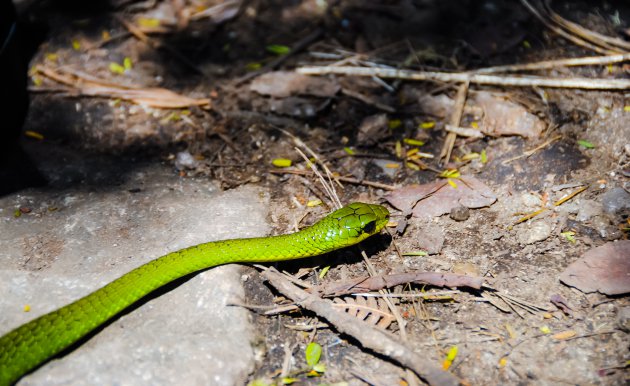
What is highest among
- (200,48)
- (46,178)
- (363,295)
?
(200,48)

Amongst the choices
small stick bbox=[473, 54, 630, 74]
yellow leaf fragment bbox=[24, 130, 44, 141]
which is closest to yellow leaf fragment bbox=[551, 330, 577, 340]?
small stick bbox=[473, 54, 630, 74]

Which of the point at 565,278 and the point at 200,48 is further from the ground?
the point at 200,48

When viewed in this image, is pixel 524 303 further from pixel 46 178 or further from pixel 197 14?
pixel 197 14

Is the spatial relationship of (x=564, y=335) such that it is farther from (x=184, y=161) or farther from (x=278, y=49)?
(x=278, y=49)

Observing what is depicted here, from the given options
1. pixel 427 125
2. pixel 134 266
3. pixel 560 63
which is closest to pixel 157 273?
pixel 134 266

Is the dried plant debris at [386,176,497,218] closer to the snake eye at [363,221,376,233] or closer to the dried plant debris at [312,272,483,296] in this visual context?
the snake eye at [363,221,376,233]

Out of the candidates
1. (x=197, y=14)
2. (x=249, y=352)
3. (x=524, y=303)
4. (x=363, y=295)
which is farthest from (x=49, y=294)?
(x=197, y=14)
